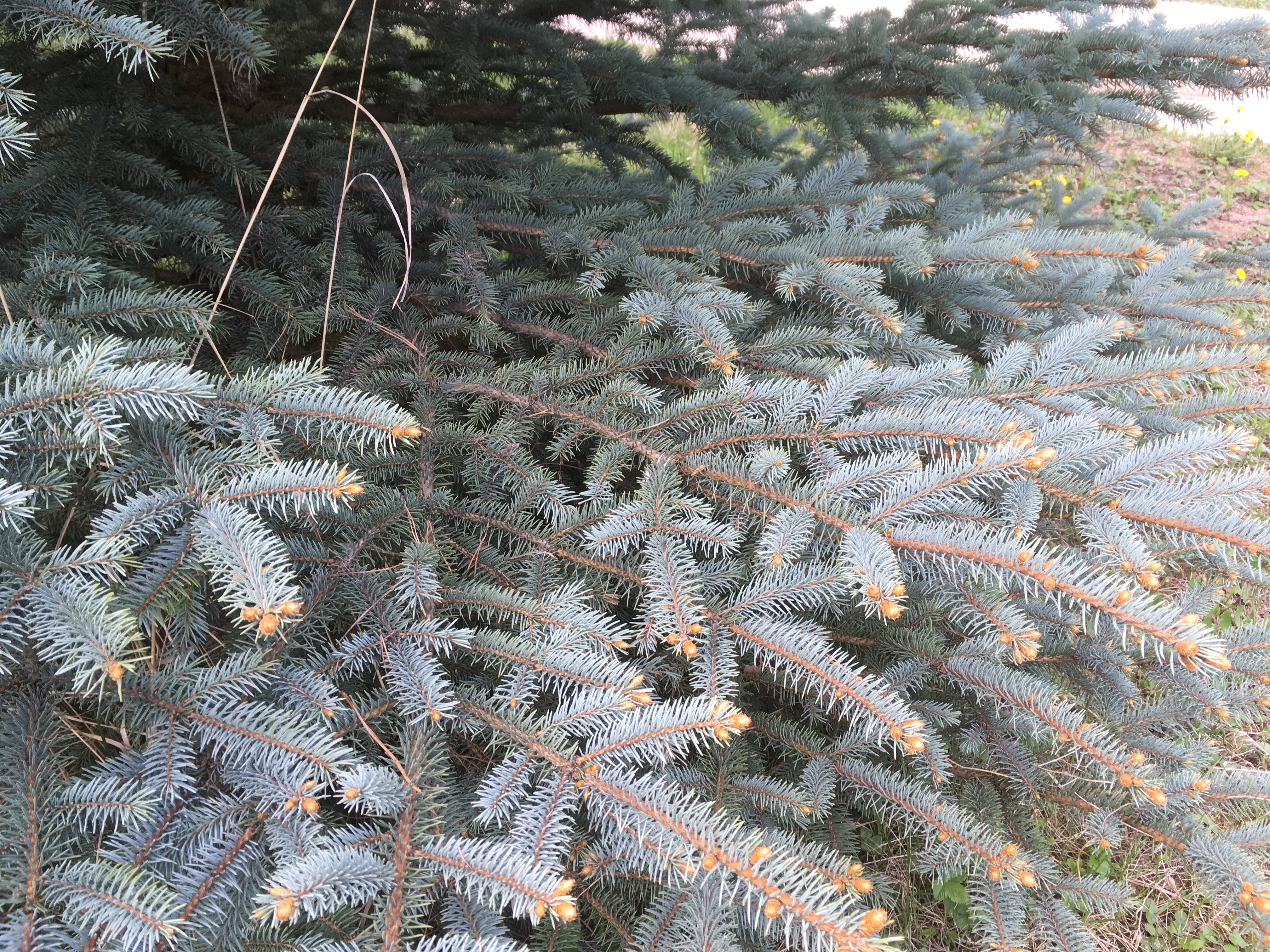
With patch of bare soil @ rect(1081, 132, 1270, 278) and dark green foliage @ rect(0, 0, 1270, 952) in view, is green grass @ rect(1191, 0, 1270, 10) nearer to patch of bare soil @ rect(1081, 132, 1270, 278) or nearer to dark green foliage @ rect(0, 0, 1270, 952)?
patch of bare soil @ rect(1081, 132, 1270, 278)

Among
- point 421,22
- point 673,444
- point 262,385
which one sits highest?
point 421,22

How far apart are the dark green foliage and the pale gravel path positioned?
260 mm

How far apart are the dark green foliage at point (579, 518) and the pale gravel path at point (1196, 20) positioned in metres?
0.26

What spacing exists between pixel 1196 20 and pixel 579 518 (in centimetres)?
732

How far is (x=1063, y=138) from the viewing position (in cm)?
217

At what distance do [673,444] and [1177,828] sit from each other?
1211 millimetres

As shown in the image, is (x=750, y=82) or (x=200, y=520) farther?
(x=750, y=82)

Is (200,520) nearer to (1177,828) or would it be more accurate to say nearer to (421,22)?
(1177,828)

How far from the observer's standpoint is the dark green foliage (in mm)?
835

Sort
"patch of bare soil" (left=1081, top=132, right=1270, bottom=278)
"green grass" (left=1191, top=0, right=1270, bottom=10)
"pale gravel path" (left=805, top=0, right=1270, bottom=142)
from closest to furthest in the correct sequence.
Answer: "pale gravel path" (left=805, top=0, right=1270, bottom=142) → "patch of bare soil" (left=1081, top=132, right=1270, bottom=278) → "green grass" (left=1191, top=0, right=1270, bottom=10)

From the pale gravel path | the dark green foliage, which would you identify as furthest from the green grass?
the dark green foliage

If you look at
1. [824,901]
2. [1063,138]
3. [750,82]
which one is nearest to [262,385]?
[824,901]

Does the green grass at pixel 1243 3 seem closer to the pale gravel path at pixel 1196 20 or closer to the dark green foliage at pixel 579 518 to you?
the pale gravel path at pixel 1196 20

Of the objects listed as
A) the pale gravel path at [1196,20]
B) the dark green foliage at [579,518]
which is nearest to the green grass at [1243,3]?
the pale gravel path at [1196,20]
